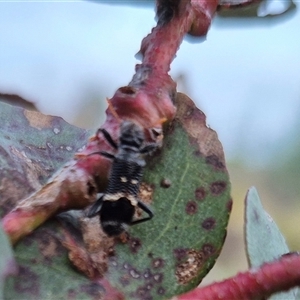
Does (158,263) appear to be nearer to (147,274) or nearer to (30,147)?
(147,274)

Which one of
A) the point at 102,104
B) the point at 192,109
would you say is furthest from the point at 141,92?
the point at 102,104

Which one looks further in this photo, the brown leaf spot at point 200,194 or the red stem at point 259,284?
the brown leaf spot at point 200,194

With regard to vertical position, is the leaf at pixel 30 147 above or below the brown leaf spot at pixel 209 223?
above

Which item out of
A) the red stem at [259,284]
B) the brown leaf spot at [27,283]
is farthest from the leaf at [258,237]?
the brown leaf spot at [27,283]

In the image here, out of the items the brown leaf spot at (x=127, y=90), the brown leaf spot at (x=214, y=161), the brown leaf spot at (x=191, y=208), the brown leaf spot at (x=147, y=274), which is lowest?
the brown leaf spot at (x=147, y=274)

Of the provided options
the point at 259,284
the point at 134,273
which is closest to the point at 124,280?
the point at 134,273

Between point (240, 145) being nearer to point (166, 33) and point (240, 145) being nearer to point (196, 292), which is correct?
point (166, 33)

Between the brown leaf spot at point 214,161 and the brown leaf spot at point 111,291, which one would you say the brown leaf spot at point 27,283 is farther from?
the brown leaf spot at point 214,161
